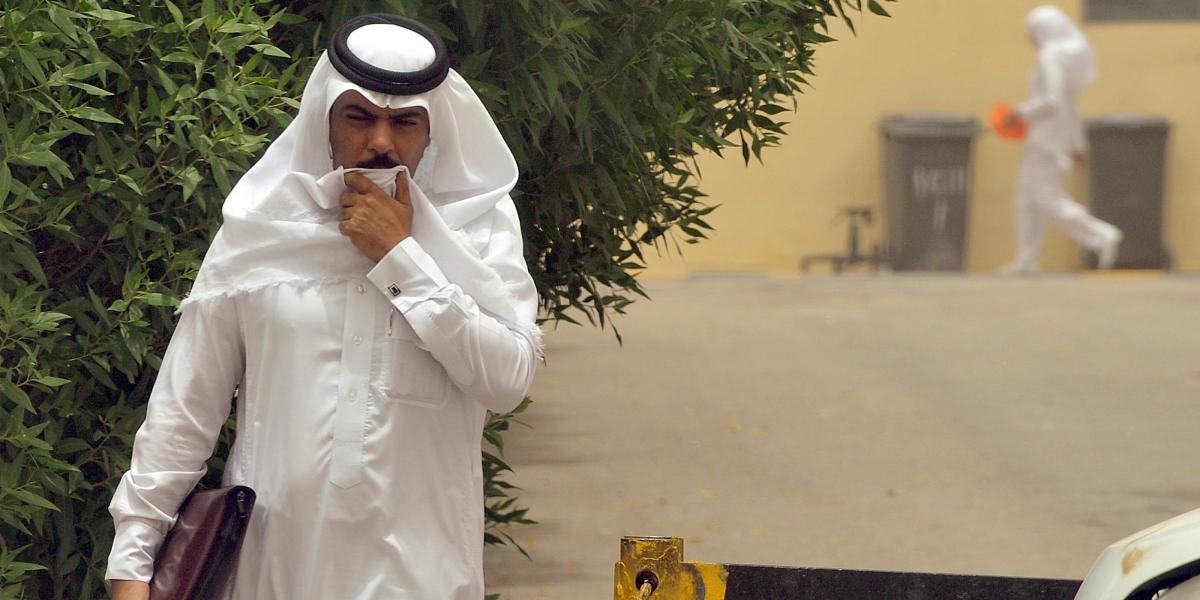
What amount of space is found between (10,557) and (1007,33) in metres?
15.7

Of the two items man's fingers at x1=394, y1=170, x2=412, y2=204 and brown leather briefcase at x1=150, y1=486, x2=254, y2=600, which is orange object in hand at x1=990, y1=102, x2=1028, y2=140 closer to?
man's fingers at x1=394, y1=170, x2=412, y2=204

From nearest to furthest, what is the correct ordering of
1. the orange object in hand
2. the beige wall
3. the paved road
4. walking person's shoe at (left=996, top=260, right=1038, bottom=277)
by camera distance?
1. the paved road
2. the orange object in hand
3. walking person's shoe at (left=996, top=260, right=1038, bottom=277)
4. the beige wall

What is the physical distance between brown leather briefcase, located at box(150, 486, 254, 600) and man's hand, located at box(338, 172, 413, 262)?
1.29ft

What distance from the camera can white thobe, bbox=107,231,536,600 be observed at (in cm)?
257

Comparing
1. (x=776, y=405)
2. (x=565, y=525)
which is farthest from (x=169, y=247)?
(x=776, y=405)

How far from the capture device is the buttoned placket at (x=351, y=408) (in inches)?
101

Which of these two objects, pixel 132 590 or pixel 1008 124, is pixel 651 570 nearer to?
pixel 132 590

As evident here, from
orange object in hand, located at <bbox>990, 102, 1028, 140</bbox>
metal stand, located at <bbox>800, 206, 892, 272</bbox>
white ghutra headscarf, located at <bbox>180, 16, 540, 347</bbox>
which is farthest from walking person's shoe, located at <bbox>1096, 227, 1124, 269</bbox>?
white ghutra headscarf, located at <bbox>180, 16, 540, 347</bbox>

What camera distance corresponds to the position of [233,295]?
2609mm

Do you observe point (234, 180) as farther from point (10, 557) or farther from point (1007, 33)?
point (1007, 33)

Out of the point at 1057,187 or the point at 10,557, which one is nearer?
the point at 10,557

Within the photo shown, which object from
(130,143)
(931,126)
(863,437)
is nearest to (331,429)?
(130,143)

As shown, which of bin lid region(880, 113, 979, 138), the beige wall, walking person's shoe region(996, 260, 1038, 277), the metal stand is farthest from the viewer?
the beige wall

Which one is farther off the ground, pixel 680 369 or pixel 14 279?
pixel 14 279
